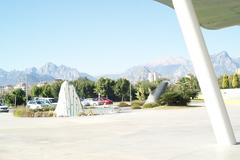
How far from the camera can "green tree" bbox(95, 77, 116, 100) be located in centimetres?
9489

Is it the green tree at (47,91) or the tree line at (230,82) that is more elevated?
the green tree at (47,91)

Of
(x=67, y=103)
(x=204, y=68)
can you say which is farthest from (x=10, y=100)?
(x=204, y=68)

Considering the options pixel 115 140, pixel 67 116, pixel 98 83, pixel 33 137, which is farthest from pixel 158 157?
pixel 98 83

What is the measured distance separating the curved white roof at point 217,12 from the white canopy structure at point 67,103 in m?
21.1

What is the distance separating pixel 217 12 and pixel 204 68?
3131mm

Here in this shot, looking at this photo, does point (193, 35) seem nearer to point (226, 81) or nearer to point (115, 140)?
point (115, 140)

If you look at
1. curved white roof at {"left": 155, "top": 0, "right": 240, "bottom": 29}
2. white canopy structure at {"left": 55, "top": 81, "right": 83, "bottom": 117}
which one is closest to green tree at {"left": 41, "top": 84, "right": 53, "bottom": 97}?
white canopy structure at {"left": 55, "top": 81, "right": 83, "bottom": 117}

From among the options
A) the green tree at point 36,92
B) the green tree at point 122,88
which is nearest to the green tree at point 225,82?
the green tree at point 122,88

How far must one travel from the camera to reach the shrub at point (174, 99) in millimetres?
45219

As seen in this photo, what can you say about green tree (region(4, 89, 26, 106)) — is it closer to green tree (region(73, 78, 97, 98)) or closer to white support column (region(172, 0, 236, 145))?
green tree (region(73, 78, 97, 98))

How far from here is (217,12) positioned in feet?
46.7

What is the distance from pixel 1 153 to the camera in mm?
14742

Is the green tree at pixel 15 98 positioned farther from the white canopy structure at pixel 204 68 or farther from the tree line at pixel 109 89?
the white canopy structure at pixel 204 68

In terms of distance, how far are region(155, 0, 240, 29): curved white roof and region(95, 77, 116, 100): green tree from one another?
255 ft
